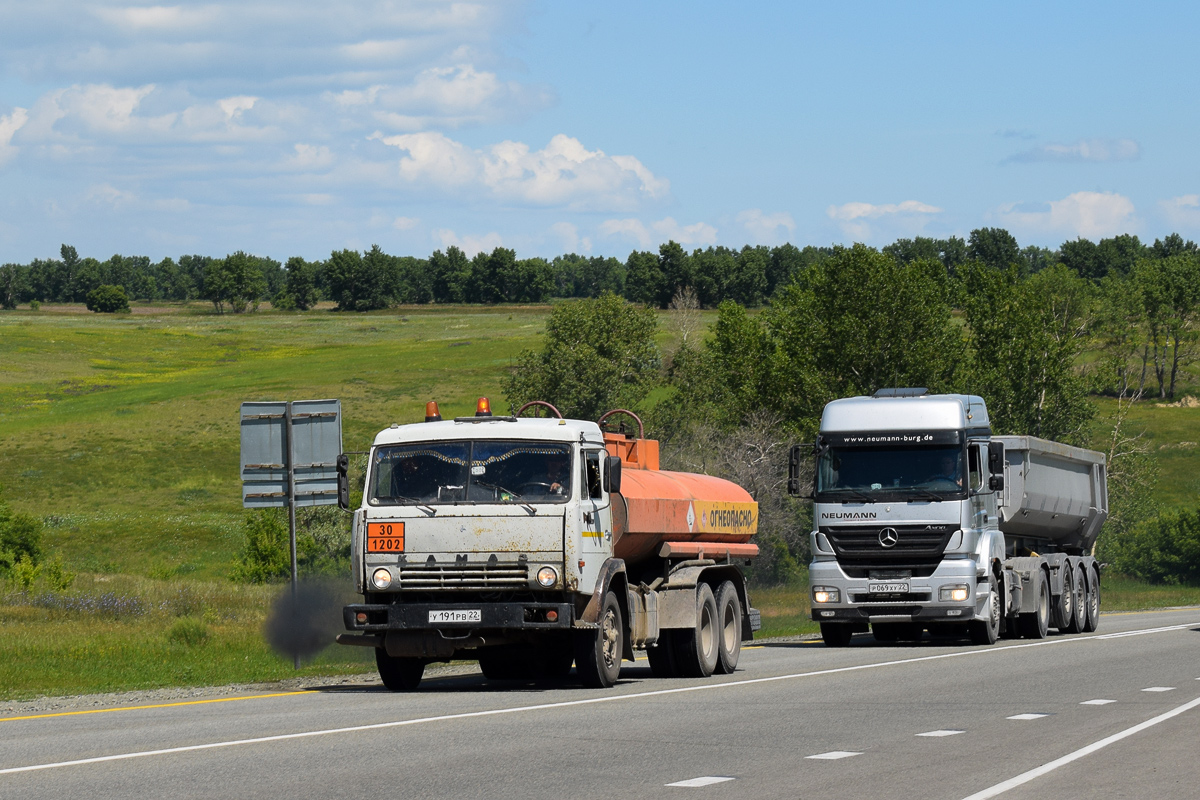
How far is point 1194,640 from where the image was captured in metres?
25.5

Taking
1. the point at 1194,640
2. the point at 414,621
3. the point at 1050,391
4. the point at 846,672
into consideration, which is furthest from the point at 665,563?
the point at 1050,391

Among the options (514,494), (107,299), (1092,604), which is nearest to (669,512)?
(514,494)

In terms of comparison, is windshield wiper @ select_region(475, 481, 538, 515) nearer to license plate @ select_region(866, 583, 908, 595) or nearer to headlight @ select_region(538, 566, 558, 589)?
headlight @ select_region(538, 566, 558, 589)

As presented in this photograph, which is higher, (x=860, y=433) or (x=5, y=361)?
(x=5, y=361)

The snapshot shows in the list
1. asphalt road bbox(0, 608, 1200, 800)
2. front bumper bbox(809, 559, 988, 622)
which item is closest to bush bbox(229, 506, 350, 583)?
front bumper bbox(809, 559, 988, 622)

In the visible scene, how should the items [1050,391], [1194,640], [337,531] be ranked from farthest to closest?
[1050,391] → [337,531] → [1194,640]

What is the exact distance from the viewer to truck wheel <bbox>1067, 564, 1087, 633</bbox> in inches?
1169

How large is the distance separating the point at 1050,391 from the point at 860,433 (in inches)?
1901

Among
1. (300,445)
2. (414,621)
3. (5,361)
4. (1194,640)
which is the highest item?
(5,361)

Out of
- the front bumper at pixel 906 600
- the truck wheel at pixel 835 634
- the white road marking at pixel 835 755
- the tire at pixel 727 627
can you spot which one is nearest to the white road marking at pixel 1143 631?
the front bumper at pixel 906 600

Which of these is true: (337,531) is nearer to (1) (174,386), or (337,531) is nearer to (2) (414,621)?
(2) (414,621)

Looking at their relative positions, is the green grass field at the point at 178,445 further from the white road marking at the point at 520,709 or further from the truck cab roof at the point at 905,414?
the truck cab roof at the point at 905,414

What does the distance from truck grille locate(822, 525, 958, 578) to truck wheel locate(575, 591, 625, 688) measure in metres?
8.37

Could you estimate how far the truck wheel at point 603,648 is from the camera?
15586mm
